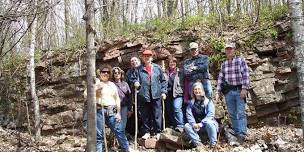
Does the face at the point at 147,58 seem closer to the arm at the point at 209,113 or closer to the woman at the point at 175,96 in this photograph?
the woman at the point at 175,96

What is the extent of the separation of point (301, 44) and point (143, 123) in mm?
3774

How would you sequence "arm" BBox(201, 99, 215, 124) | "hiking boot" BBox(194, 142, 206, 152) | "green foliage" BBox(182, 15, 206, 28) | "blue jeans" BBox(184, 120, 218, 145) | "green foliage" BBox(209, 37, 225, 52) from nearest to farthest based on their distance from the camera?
"hiking boot" BBox(194, 142, 206, 152) → "blue jeans" BBox(184, 120, 218, 145) → "arm" BBox(201, 99, 215, 124) → "green foliage" BBox(209, 37, 225, 52) → "green foliage" BBox(182, 15, 206, 28)

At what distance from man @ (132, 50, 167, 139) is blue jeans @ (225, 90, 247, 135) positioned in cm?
Answer: 139

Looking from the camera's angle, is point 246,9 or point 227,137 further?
point 246,9

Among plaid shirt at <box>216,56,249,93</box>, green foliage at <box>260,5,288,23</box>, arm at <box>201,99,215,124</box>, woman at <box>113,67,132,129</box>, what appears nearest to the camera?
arm at <box>201,99,215,124</box>

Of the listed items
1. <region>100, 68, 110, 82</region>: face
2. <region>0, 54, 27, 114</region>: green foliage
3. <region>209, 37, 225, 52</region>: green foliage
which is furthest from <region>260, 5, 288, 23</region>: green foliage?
<region>0, 54, 27, 114</region>: green foliage

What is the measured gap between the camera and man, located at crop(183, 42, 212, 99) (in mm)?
8285

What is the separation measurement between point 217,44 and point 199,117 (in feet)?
8.47

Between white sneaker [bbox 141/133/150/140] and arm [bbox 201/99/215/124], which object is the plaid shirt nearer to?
arm [bbox 201/99/215/124]

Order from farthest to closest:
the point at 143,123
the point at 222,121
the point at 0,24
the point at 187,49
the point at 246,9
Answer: the point at 246,9 → the point at 187,49 → the point at 222,121 → the point at 143,123 → the point at 0,24

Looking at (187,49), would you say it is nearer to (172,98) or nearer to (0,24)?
(172,98)

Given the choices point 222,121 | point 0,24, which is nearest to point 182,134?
point 222,121

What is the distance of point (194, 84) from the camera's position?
26.3 ft

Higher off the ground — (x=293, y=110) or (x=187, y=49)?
(x=187, y=49)
